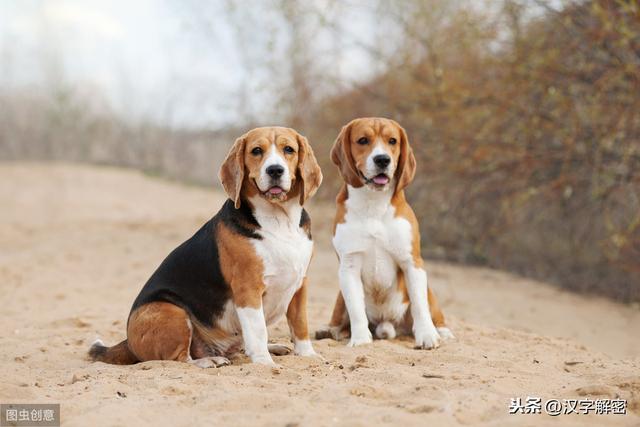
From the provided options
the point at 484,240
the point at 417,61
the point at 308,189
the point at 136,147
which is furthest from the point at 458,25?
the point at 136,147

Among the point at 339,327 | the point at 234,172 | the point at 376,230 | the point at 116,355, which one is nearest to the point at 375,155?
the point at 376,230

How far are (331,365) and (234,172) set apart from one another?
1461mm

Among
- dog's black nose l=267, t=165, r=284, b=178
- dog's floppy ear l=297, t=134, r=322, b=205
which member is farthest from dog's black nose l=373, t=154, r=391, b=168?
dog's black nose l=267, t=165, r=284, b=178

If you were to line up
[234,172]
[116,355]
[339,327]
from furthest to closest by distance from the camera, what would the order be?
[339,327] < [116,355] < [234,172]

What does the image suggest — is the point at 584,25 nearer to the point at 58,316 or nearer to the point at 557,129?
the point at 557,129

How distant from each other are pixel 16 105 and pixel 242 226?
2694cm

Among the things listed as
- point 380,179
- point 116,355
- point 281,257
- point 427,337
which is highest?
point 380,179

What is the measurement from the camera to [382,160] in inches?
212

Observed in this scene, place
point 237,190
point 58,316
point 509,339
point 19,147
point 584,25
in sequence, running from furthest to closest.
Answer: point 19,147 < point 584,25 < point 58,316 < point 509,339 < point 237,190

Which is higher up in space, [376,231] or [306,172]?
[306,172]

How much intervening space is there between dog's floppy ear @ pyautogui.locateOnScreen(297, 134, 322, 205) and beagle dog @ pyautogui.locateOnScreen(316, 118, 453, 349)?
0.60 m

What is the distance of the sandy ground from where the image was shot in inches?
146

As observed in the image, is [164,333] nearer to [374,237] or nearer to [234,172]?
[234,172]

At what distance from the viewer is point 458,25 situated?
420 inches
